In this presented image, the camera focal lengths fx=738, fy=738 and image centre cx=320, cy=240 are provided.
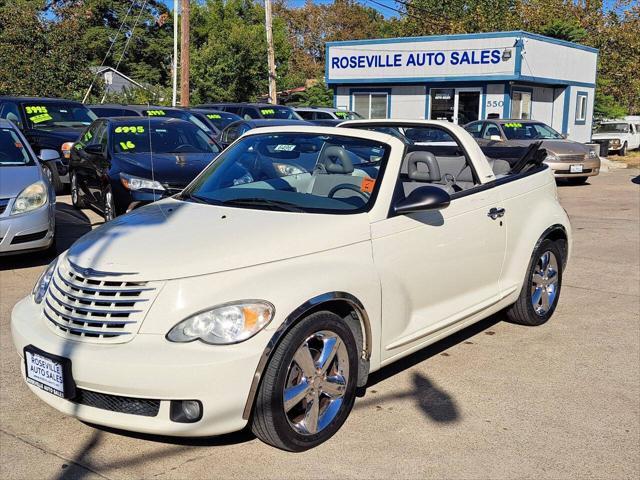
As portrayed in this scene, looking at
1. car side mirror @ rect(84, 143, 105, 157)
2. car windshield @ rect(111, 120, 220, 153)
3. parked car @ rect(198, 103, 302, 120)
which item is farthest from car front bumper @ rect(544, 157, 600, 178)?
car side mirror @ rect(84, 143, 105, 157)

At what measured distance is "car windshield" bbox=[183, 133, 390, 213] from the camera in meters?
4.43

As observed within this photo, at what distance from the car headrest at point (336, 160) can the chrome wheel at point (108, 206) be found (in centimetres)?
517

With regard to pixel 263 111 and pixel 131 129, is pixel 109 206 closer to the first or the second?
pixel 131 129

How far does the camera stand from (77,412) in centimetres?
358

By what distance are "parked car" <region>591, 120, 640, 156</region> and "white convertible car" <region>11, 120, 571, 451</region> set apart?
87.7ft

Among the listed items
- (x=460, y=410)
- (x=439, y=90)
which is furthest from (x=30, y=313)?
(x=439, y=90)

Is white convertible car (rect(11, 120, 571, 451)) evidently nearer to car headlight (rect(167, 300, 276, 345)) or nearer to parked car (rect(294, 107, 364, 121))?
car headlight (rect(167, 300, 276, 345))

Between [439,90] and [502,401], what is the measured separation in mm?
25245

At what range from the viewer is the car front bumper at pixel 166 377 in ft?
10.9

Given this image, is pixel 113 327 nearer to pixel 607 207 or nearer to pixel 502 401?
pixel 502 401

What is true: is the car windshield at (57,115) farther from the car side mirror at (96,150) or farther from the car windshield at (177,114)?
the car side mirror at (96,150)

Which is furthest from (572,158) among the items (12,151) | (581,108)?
(581,108)

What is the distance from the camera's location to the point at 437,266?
15.0 ft

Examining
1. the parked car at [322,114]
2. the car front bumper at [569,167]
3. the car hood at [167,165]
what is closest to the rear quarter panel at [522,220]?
the car hood at [167,165]
